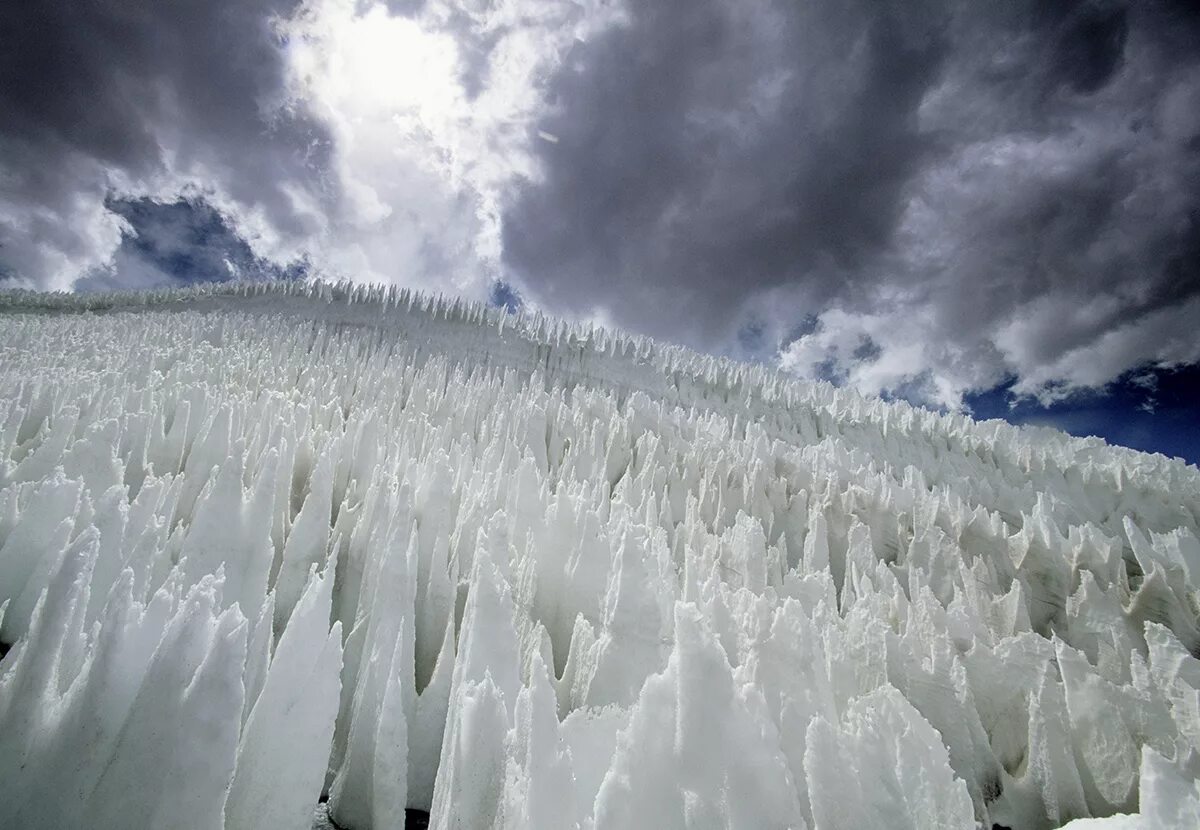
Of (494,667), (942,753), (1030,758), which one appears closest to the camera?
(942,753)

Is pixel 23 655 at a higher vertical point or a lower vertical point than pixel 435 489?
lower

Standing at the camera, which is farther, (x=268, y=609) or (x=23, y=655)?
(x=268, y=609)

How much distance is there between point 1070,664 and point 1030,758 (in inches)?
15.5

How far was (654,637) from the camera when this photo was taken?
2281 millimetres

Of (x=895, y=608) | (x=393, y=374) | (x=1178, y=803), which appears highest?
(x=393, y=374)

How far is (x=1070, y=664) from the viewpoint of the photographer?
215 centimetres

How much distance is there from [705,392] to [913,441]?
12.2 feet

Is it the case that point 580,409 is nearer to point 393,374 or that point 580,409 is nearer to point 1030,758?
point 393,374

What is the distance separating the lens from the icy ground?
1450 mm

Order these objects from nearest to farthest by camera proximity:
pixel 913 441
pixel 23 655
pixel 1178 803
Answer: pixel 1178 803
pixel 23 655
pixel 913 441

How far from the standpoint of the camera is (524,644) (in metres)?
2.57

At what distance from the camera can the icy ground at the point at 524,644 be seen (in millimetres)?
1450

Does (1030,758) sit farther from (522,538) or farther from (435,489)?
(435,489)

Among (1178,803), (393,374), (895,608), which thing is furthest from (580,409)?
(1178,803)
